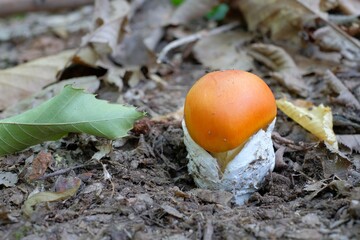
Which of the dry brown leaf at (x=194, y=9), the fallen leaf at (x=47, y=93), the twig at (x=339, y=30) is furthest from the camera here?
the dry brown leaf at (x=194, y=9)

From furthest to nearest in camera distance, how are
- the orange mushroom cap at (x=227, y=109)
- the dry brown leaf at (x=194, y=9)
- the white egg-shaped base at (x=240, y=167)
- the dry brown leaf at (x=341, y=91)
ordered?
the dry brown leaf at (x=194, y=9) < the dry brown leaf at (x=341, y=91) < the white egg-shaped base at (x=240, y=167) < the orange mushroom cap at (x=227, y=109)

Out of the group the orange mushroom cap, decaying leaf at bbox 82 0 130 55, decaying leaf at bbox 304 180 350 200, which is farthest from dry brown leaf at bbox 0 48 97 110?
decaying leaf at bbox 304 180 350 200

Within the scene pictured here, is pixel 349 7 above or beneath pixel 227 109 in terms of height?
beneath

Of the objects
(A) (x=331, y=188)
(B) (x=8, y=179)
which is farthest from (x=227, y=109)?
(B) (x=8, y=179)

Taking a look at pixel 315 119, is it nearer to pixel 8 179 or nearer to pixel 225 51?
pixel 225 51

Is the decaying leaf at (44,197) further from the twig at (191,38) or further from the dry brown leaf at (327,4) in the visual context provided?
the dry brown leaf at (327,4)

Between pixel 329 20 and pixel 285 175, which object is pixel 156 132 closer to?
pixel 285 175

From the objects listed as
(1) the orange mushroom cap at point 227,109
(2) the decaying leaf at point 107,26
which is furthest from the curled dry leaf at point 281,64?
(1) the orange mushroom cap at point 227,109
